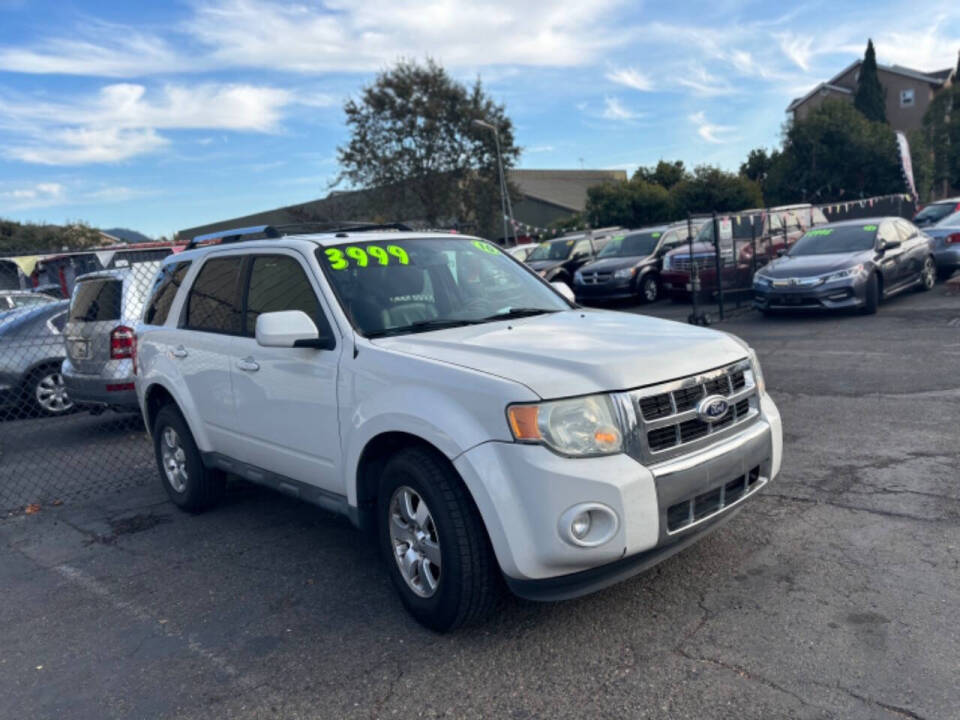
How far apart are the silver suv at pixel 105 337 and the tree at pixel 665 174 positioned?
1445 inches

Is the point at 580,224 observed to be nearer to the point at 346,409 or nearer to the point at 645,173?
Answer: the point at 645,173

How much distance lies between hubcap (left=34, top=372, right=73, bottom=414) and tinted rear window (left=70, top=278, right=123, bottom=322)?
6.72ft

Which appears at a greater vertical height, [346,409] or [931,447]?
[346,409]

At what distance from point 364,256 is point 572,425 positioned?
1857mm

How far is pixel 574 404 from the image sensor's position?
3.08 meters

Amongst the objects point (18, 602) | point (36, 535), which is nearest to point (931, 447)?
point (18, 602)

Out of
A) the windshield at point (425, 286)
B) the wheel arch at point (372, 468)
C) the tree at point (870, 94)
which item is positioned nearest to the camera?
the wheel arch at point (372, 468)

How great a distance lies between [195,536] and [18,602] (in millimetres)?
1084

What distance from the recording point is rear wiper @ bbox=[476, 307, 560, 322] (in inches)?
167

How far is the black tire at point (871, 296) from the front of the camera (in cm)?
1209

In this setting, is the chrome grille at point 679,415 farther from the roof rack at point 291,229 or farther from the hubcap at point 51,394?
the hubcap at point 51,394

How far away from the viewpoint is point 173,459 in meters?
5.70

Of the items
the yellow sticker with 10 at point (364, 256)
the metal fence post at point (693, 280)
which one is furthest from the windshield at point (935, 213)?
the yellow sticker with 10 at point (364, 256)

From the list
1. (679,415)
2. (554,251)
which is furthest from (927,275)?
A: (679,415)
